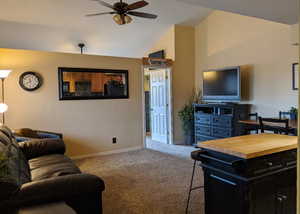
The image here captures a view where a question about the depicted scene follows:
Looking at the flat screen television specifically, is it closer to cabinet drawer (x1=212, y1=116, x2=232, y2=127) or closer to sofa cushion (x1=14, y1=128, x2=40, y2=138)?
cabinet drawer (x1=212, y1=116, x2=232, y2=127)

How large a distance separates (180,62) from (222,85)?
4.41 feet

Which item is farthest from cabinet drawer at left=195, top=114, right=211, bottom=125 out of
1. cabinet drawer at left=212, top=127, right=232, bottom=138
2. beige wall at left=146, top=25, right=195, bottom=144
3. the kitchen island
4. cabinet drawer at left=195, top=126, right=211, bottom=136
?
the kitchen island

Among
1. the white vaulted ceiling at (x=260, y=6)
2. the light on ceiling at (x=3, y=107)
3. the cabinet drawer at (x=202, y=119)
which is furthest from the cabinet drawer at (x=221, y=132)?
the light on ceiling at (x=3, y=107)

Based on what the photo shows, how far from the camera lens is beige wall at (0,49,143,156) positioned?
424cm

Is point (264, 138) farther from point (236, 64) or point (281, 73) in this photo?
point (236, 64)

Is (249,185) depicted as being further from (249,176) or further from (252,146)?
(252,146)

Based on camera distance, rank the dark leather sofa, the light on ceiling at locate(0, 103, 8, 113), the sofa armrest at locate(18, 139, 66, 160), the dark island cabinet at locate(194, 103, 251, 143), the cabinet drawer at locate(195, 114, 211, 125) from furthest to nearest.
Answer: the cabinet drawer at locate(195, 114, 211, 125)
the dark island cabinet at locate(194, 103, 251, 143)
the light on ceiling at locate(0, 103, 8, 113)
the sofa armrest at locate(18, 139, 66, 160)
the dark leather sofa

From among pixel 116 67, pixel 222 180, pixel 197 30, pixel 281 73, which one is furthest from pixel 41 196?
pixel 197 30

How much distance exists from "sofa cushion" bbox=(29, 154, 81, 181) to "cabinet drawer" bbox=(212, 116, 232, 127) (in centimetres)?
343

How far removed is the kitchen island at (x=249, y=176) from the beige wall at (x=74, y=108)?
131 inches

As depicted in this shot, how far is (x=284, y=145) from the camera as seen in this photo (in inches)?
76.8

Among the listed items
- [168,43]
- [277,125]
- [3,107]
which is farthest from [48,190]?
[168,43]

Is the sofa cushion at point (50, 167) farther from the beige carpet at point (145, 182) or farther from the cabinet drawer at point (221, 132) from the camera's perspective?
the cabinet drawer at point (221, 132)

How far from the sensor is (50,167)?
2.62 meters
